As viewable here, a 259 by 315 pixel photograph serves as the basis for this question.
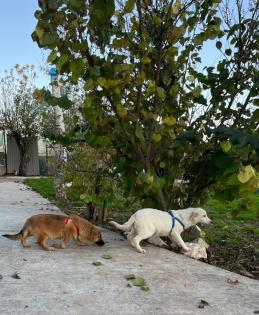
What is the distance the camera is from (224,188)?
20.8 ft

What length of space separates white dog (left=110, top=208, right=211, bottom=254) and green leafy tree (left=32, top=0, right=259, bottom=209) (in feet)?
1.30

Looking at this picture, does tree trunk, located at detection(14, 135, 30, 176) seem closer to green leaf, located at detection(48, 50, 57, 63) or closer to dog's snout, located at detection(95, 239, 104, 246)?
dog's snout, located at detection(95, 239, 104, 246)

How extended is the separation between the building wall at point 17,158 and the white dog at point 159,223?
73.1 feet

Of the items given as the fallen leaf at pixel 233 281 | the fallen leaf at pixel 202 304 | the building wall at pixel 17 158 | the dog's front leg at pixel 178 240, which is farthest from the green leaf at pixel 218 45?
the building wall at pixel 17 158

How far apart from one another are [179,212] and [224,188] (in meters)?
0.68

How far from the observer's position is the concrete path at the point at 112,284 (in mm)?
4023

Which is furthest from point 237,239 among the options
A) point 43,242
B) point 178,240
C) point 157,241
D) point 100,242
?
point 43,242

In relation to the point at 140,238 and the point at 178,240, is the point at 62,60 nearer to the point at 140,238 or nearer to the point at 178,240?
the point at 140,238

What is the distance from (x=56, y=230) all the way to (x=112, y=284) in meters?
1.57

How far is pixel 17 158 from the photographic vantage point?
27984mm

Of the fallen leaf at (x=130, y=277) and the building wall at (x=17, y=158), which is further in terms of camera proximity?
the building wall at (x=17, y=158)

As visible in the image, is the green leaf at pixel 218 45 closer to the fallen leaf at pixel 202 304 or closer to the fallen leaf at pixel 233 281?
→ the fallen leaf at pixel 233 281

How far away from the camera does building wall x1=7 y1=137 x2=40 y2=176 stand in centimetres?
2778

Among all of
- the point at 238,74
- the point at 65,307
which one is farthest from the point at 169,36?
the point at 65,307
